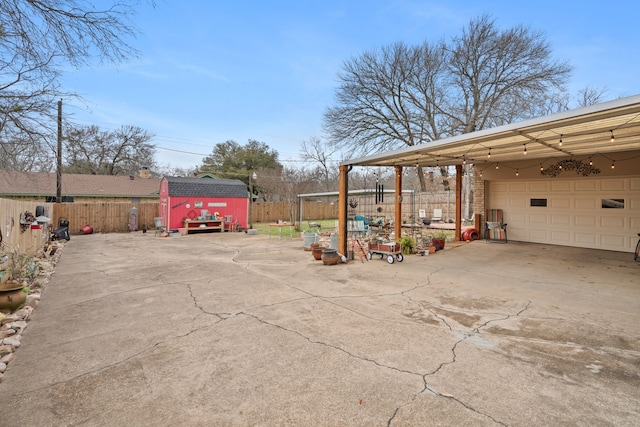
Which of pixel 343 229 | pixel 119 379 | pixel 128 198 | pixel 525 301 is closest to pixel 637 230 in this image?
pixel 525 301

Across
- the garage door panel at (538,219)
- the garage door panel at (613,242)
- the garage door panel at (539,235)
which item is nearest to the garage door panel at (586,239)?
the garage door panel at (613,242)

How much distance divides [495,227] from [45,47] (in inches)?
491

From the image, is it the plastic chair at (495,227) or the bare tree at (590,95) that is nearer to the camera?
the plastic chair at (495,227)

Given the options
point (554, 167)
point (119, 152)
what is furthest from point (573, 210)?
point (119, 152)

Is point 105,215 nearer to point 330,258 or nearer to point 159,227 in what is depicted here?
point 159,227

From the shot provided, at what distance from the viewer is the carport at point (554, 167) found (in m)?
5.98

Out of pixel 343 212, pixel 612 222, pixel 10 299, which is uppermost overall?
pixel 343 212

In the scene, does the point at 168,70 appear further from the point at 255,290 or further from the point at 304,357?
the point at 304,357

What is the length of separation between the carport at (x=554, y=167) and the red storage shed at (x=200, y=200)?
10823 millimetres

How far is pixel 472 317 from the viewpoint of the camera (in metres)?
3.98

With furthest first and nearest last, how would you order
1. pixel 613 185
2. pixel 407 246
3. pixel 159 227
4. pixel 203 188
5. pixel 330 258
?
1. pixel 203 188
2. pixel 159 227
3. pixel 407 246
4. pixel 613 185
5. pixel 330 258

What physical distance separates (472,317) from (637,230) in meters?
8.10

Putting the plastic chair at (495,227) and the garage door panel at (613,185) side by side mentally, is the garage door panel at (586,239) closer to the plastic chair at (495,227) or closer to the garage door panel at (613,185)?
the garage door panel at (613,185)

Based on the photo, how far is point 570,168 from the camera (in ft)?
31.4
